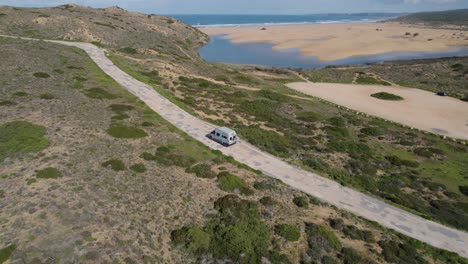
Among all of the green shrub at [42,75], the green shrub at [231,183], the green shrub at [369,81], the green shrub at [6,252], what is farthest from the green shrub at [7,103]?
the green shrub at [369,81]

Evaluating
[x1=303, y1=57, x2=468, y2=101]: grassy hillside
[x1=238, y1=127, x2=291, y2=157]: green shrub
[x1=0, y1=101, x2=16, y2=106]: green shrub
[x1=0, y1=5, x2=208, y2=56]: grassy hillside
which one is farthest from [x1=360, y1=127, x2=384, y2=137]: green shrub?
[x1=0, y1=5, x2=208, y2=56]: grassy hillside

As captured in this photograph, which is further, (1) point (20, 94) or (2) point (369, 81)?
(2) point (369, 81)

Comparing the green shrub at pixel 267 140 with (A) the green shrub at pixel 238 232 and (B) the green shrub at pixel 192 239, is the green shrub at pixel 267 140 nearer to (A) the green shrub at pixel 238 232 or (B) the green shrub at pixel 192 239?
(A) the green shrub at pixel 238 232

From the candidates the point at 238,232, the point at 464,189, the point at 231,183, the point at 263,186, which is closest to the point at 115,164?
the point at 231,183

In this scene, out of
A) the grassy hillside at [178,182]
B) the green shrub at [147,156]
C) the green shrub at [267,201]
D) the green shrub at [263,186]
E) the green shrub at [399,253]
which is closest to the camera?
the grassy hillside at [178,182]

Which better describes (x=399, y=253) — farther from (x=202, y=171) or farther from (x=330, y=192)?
(x=202, y=171)

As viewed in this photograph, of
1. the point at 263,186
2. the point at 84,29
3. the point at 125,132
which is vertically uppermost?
the point at 84,29
